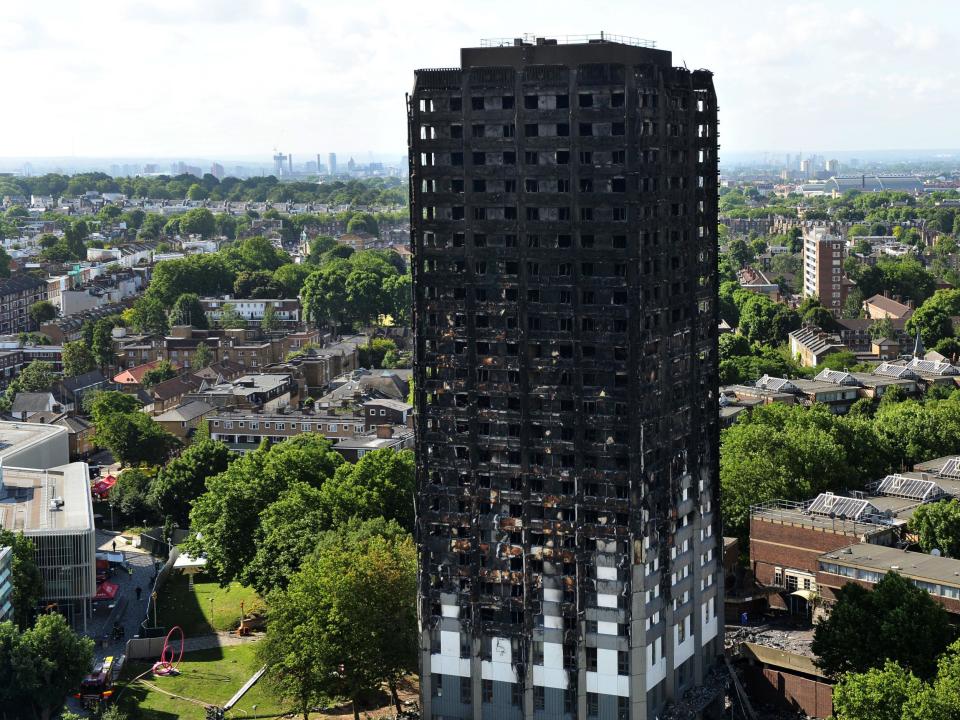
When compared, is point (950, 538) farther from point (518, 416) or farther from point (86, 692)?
point (86, 692)

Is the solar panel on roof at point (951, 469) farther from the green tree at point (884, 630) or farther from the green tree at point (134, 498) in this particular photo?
the green tree at point (134, 498)

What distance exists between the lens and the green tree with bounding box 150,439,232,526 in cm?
10694

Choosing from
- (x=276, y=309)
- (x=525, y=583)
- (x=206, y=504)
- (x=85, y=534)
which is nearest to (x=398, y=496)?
(x=206, y=504)

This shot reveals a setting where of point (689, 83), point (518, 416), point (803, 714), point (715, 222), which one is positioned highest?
point (689, 83)

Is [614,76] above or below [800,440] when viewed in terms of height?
above

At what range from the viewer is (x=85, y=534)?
82.9 metres

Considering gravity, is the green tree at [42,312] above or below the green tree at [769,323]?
above

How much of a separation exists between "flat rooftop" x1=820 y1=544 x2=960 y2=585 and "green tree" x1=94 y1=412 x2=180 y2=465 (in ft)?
218

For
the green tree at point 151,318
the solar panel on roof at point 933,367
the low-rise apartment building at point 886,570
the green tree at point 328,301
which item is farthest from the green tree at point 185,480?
the green tree at point 328,301

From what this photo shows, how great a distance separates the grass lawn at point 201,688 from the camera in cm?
7212

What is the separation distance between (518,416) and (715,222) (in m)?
15.5

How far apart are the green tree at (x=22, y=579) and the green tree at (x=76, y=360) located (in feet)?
279

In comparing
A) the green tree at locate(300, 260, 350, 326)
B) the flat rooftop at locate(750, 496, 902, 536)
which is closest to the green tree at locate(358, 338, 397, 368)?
the green tree at locate(300, 260, 350, 326)

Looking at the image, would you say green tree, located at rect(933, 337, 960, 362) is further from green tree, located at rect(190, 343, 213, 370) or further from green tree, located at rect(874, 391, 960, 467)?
green tree, located at rect(190, 343, 213, 370)
